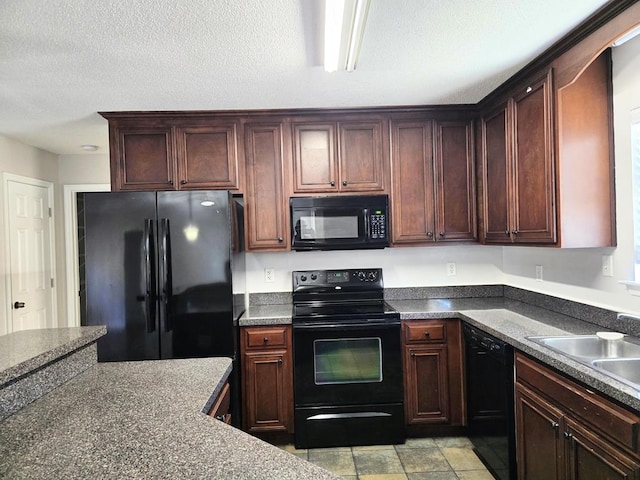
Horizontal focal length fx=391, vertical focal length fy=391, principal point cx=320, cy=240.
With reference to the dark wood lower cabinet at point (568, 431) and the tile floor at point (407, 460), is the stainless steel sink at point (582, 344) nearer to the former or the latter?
the dark wood lower cabinet at point (568, 431)

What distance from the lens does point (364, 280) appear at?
321cm

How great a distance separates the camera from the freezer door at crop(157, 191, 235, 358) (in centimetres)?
248

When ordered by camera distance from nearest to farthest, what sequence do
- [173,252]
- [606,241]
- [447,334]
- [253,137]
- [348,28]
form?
[348,28], [606,241], [173,252], [447,334], [253,137]

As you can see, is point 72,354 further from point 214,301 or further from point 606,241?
point 606,241

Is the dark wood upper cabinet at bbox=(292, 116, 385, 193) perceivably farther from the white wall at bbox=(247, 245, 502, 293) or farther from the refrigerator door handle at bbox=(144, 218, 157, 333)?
the refrigerator door handle at bbox=(144, 218, 157, 333)

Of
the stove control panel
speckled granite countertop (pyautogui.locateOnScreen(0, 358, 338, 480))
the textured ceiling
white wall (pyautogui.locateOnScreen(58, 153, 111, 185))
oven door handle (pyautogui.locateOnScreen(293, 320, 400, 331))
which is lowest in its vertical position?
oven door handle (pyautogui.locateOnScreen(293, 320, 400, 331))

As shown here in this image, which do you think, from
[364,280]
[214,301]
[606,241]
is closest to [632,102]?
[606,241]

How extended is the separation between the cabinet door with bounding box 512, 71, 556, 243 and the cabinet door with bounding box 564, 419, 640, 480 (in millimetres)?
994

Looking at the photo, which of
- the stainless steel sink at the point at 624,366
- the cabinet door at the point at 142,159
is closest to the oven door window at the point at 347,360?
the stainless steel sink at the point at 624,366

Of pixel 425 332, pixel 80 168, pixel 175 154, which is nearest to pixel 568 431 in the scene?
pixel 425 332

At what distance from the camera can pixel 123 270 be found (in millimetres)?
2473

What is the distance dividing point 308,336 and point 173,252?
1038 millimetres

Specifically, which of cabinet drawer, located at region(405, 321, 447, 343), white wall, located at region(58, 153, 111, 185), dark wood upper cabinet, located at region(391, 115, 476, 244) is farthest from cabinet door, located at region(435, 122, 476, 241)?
white wall, located at region(58, 153, 111, 185)

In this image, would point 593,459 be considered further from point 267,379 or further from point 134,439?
point 267,379
